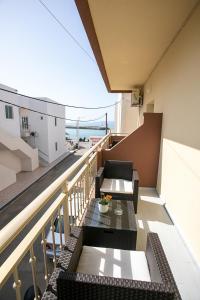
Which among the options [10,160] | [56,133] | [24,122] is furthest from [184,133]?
[56,133]

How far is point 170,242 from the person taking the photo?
7.40 ft

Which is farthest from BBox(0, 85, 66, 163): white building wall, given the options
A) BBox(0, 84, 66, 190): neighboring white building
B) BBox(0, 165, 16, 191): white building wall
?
BBox(0, 165, 16, 191): white building wall

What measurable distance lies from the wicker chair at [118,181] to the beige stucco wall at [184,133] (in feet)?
2.02

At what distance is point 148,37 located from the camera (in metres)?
2.76

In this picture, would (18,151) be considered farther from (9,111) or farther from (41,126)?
(41,126)

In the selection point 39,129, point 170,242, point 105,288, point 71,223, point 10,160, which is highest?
point 39,129

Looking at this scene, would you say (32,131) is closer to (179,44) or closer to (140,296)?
(179,44)

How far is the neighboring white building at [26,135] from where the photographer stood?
30.2ft

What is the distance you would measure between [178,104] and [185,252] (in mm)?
2011

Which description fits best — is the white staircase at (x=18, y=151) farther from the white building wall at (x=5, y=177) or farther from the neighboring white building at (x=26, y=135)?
the white building wall at (x=5, y=177)

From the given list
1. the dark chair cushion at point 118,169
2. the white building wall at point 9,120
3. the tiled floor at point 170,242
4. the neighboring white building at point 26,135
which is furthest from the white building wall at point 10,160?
the tiled floor at point 170,242

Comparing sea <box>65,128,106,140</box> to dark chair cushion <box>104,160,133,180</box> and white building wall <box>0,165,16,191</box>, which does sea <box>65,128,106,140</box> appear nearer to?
white building wall <box>0,165,16,191</box>

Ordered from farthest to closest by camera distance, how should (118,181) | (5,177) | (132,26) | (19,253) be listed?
(5,177), (118,181), (132,26), (19,253)

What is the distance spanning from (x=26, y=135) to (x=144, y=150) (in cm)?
1159
